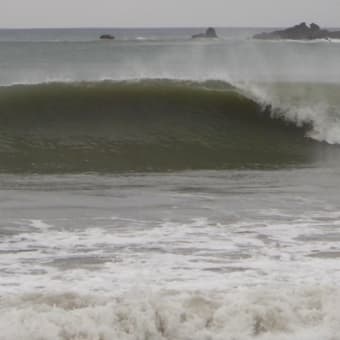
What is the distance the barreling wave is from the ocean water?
4cm

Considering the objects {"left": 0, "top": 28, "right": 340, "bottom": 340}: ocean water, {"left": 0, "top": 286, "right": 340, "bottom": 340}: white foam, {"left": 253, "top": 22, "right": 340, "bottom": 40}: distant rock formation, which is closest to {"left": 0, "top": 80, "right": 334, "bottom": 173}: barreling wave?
{"left": 0, "top": 28, "right": 340, "bottom": 340}: ocean water

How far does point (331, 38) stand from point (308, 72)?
237 ft

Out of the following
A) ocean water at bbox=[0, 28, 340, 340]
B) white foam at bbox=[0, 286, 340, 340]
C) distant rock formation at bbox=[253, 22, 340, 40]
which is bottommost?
white foam at bbox=[0, 286, 340, 340]

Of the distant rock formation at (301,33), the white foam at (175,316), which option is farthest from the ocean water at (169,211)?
the distant rock formation at (301,33)

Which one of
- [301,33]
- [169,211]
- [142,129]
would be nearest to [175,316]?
[169,211]

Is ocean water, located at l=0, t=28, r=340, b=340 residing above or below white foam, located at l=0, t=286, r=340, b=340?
above

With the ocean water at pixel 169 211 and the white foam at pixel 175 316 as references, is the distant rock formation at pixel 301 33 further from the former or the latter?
the white foam at pixel 175 316

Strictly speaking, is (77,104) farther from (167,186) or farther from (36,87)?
(167,186)

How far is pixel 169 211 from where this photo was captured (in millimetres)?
8000

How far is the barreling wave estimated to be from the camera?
39.4ft

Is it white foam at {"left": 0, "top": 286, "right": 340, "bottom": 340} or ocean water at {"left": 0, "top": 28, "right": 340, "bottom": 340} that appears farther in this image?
ocean water at {"left": 0, "top": 28, "right": 340, "bottom": 340}

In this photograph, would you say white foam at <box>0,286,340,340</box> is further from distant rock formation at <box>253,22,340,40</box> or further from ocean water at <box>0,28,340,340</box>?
distant rock formation at <box>253,22,340,40</box>

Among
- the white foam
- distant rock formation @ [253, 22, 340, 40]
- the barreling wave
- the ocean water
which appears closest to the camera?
the white foam

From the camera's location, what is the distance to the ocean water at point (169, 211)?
15.5 ft
